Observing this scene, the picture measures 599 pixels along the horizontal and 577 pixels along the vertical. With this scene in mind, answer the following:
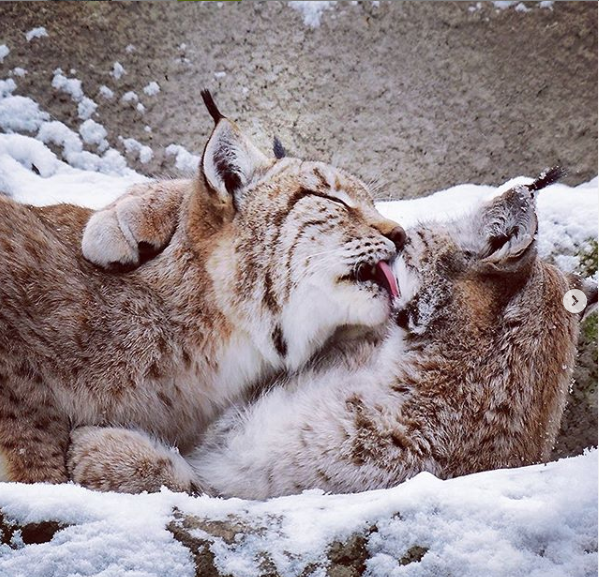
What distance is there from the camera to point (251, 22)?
3326 mm

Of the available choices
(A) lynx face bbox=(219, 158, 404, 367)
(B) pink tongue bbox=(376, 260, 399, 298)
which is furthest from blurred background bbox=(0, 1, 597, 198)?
(B) pink tongue bbox=(376, 260, 399, 298)

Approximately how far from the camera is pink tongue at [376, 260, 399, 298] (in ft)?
6.80

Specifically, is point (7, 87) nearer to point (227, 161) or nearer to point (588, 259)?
point (227, 161)

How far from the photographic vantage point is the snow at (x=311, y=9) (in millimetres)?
3391

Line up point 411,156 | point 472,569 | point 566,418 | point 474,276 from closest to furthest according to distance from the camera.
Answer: point 472,569 < point 474,276 < point 566,418 < point 411,156

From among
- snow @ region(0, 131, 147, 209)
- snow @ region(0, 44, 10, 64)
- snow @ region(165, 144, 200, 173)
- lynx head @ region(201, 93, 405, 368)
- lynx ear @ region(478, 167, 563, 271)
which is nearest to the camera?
lynx ear @ region(478, 167, 563, 271)

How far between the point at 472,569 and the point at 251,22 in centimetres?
251

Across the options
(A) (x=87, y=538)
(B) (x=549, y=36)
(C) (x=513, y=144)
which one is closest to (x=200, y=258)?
(A) (x=87, y=538)

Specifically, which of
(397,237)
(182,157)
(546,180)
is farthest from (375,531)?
(182,157)

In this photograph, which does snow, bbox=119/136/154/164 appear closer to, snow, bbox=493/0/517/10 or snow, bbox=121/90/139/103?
snow, bbox=121/90/139/103

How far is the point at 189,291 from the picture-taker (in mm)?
2180

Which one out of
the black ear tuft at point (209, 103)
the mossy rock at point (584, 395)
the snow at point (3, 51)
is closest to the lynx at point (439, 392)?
the black ear tuft at point (209, 103)

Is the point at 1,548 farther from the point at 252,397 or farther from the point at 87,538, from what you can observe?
the point at 252,397

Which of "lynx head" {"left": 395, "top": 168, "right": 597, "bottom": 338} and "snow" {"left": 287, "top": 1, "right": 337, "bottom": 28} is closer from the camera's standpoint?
"lynx head" {"left": 395, "top": 168, "right": 597, "bottom": 338}
